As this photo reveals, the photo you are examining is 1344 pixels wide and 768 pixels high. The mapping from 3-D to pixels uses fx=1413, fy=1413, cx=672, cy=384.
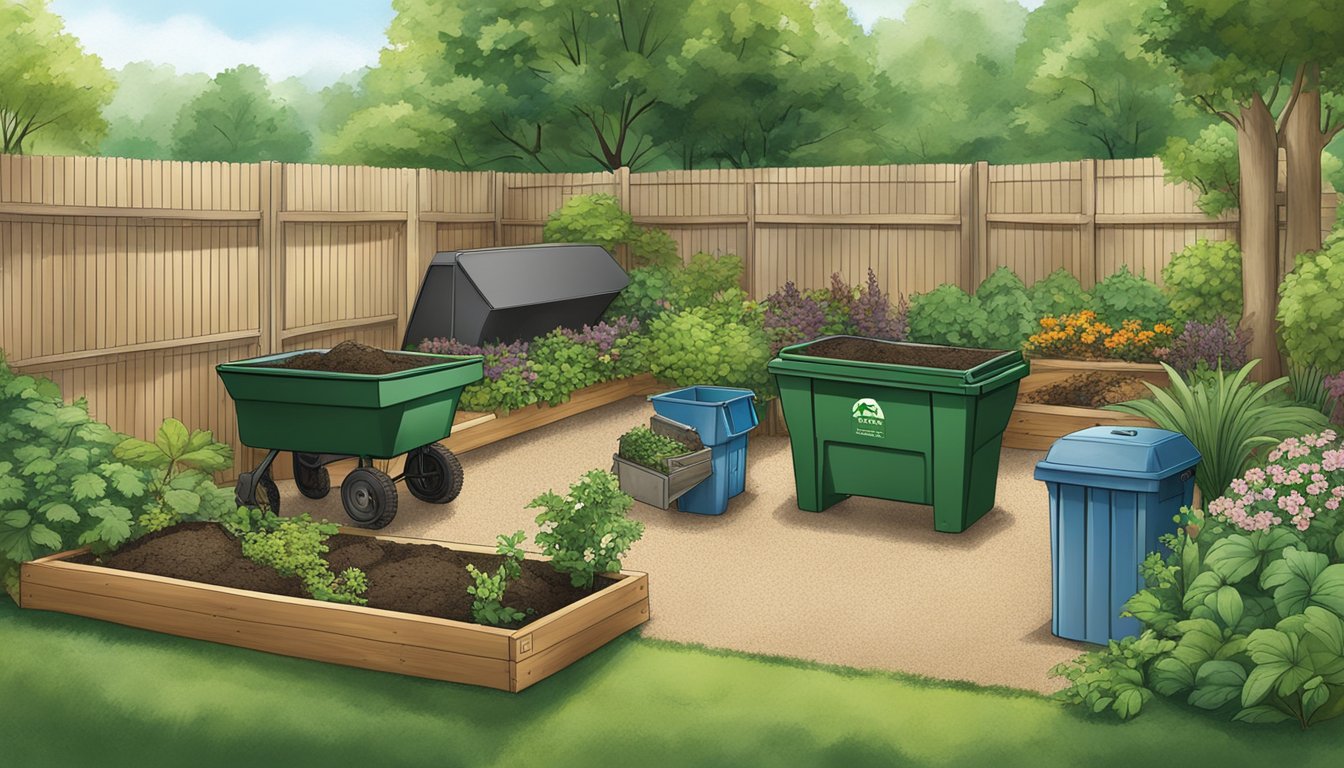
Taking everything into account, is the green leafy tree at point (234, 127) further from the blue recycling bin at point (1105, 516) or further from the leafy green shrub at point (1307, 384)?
the blue recycling bin at point (1105, 516)

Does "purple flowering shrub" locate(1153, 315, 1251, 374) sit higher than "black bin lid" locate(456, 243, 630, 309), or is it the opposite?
"black bin lid" locate(456, 243, 630, 309)

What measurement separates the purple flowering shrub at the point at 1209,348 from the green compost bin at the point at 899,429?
3.40m

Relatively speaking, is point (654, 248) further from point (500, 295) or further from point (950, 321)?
point (950, 321)

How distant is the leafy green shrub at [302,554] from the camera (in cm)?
719

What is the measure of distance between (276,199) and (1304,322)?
8.15 m

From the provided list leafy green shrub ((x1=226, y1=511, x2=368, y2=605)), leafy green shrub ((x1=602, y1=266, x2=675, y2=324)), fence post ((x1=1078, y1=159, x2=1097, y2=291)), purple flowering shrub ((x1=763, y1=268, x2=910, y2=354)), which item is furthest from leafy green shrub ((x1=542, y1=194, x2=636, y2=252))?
leafy green shrub ((x1=226, y1=511, x2=368, y2=605))

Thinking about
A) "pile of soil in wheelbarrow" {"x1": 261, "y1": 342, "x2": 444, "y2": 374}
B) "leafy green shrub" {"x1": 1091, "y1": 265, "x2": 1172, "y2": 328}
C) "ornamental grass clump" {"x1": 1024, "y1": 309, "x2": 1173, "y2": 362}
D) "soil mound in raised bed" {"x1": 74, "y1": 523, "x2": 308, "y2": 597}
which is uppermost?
"leafy green shrub" {"x1": 1091, "y1": 265, "x2": 1172, "y2": 328}

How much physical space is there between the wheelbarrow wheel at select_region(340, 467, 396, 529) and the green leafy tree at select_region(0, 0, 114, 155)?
30118 millimetres

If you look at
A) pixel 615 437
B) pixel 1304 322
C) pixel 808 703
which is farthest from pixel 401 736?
pixel 1304 322

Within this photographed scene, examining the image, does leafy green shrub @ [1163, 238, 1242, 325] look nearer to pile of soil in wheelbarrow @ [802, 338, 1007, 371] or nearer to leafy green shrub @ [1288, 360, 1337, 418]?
leafy green shrub @ [1288, 360, 1337, 418]

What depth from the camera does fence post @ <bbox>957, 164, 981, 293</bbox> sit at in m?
15.1

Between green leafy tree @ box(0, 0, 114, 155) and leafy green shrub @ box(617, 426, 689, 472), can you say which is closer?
leafy green shrub @ box(617, 426, 689, 472)

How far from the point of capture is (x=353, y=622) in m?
6.83

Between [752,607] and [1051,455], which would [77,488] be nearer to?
[752,607]
